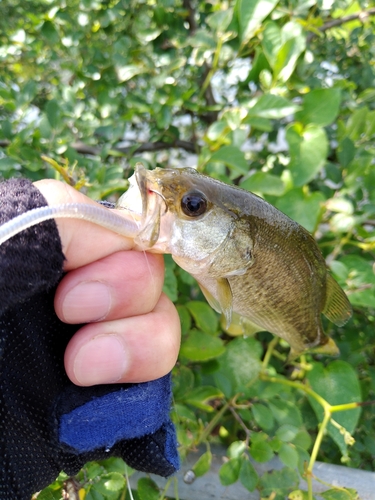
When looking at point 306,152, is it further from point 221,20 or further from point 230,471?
point 230,471

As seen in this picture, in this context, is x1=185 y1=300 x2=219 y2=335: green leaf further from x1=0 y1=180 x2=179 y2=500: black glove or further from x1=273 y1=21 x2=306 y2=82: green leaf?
x1=273 y1=21 x2=306 y2=82: green leaf

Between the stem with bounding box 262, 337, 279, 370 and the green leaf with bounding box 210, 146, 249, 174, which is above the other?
the green leaf with bounding box 210, 146, 249, 174

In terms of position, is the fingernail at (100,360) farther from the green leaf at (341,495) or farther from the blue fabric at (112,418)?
the green leaf at (341,495)

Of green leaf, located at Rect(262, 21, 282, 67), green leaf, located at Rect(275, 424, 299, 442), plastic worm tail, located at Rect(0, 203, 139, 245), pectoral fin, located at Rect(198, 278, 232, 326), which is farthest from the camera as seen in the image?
green leaf, located at Rect(262, 21, 282, 67)

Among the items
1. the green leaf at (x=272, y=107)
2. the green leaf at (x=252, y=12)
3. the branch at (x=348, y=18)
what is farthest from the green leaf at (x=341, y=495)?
the branch at (x=348, y=18)

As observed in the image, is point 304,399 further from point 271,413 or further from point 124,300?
point 124,300

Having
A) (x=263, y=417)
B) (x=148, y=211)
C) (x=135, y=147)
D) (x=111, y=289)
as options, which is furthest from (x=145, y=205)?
(x=135, y=147)

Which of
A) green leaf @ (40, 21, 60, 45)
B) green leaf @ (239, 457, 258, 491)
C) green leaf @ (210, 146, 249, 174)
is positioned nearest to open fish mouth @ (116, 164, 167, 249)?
green leaf @ (210, 146, 249, 174)

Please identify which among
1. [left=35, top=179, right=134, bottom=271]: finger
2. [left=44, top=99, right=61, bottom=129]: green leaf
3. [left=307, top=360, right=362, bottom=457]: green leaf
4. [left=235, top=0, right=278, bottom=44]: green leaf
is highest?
[left=235, top=0, right=278, bottom=44]: green leaf
